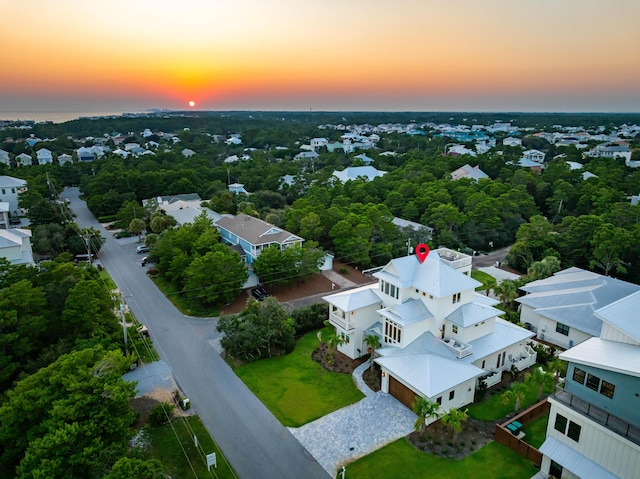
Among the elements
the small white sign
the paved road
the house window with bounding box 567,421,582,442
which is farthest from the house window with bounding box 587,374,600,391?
the small white sign

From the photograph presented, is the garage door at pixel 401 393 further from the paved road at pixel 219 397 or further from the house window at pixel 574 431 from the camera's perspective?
the house window at pixel 574 431

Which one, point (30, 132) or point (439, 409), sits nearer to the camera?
Answer: point (439, 409)

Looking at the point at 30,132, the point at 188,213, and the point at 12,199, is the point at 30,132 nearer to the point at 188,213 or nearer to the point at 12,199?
the point at 12,199

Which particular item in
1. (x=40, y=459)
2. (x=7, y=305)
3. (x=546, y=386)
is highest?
(x=7, y=305)

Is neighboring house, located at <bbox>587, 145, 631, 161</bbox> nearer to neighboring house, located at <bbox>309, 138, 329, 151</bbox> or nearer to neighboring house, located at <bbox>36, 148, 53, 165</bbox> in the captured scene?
neighboring house, located at <bbox>309, 138, 329, 151</bbox>

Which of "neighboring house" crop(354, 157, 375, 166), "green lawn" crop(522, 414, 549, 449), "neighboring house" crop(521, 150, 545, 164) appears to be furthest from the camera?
"neighboring house" crop(521, 150, 545, 164)

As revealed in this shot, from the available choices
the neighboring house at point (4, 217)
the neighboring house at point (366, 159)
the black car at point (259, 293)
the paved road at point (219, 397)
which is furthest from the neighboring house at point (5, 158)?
the black car at point (259, 293)

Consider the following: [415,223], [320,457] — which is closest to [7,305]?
[320,457]

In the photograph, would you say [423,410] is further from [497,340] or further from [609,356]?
[497,340]
